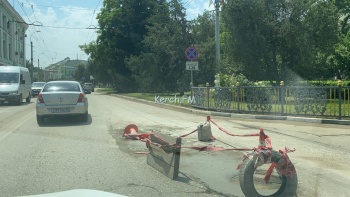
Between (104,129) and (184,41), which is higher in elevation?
(184,41)

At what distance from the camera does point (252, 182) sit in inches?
200

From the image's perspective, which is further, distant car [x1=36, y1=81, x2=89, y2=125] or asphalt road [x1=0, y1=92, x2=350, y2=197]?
distant car [x1=36, y1=81, x2=89, y2=125]

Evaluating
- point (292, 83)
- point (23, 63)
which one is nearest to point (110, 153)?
point (292, 83)

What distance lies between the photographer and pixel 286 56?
2189 centimetres

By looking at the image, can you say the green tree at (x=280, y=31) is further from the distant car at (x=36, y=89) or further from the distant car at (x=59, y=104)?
the distant car at (x=36, y=89)

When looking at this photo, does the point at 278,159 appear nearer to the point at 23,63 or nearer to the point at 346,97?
the point at 346,97

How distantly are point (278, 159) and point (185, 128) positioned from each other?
6966 mm

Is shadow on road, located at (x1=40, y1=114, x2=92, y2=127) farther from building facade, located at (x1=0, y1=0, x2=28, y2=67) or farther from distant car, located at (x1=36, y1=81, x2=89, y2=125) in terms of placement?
building facade, located at (x1=0, y1=0, x2=28, y2=67)

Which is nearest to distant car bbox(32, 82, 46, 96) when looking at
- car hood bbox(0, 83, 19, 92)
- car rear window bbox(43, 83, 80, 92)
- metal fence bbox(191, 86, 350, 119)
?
car hood bbox(0, 83, 19, 92)

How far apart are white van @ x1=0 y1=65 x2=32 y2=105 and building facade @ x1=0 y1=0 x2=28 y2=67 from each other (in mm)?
25784

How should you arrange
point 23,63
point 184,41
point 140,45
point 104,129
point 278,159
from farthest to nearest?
point 23,63 < point 140,45 < point 184,41 < point 104,129 < point 278,159

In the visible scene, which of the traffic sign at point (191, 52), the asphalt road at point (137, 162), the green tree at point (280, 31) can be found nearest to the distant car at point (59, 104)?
the asphalt road at point (137, 162)

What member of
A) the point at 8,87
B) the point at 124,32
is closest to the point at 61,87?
the point at 8,87

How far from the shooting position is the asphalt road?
5.59 m
